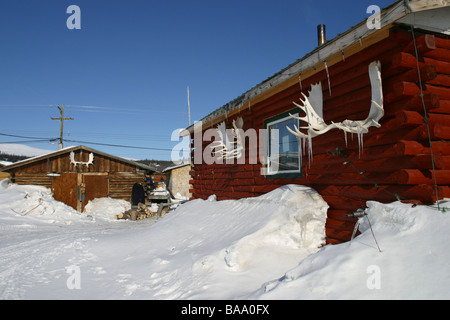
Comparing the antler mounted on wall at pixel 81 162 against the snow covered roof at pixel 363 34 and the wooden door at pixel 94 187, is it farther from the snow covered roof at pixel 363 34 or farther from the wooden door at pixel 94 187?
the snow covered roof at pixel 363 34

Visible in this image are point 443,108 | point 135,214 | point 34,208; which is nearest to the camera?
point 443,108

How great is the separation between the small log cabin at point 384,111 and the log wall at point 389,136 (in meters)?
0.01

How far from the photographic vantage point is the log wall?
3.59 meters

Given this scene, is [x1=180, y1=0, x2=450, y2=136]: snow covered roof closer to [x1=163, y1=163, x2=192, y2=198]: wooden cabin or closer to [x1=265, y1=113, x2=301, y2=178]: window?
[x1=265, y1=113, x2=301, y2=178]: window

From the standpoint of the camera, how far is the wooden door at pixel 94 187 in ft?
58.5

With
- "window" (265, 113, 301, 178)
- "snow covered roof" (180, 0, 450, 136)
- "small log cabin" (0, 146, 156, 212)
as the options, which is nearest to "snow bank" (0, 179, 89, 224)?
"small log cabin" (0, 146, 156, 212)

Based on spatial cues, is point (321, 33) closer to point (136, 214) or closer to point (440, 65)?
point (440, 65)

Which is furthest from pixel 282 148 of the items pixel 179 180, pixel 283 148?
pixel 179 180

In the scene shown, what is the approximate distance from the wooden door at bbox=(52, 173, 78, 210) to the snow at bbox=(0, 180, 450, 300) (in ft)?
32.9

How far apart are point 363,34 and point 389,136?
1.40 meters

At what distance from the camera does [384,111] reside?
3994mm
